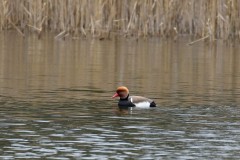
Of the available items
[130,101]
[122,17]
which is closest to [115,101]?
[130,101]

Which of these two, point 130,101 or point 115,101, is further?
point 115,101

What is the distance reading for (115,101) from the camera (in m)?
15.8

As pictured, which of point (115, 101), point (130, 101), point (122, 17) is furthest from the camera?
point (122, 17)

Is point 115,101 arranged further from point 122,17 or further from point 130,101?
point 122,17

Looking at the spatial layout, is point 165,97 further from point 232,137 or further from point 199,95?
point 232,137

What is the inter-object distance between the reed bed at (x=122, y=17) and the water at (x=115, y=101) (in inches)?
23.1

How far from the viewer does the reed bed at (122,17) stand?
26984 millimetres

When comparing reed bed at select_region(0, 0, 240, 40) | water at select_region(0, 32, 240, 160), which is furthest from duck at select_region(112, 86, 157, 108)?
reed bed at select_region(0, 0, 240, 40)

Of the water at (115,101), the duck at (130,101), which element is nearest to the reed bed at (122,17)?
the water at (115,101)

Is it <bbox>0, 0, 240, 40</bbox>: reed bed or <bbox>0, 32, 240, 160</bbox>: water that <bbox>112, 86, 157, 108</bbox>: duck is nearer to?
<bbox>0, 32, 240, 160</bbox>: water

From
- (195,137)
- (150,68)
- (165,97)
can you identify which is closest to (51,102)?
(165,97)

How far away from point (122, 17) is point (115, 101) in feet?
39.4

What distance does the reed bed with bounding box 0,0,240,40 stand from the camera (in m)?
27.0

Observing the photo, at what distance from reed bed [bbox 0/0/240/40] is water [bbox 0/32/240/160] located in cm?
59
